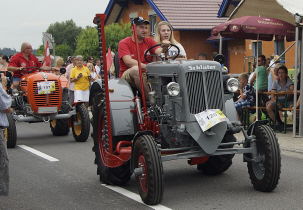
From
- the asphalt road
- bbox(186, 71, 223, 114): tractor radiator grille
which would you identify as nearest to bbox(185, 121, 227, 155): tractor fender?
bbox(186, 71, 223, 114): tractor radiator grille

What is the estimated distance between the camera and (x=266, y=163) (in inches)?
282

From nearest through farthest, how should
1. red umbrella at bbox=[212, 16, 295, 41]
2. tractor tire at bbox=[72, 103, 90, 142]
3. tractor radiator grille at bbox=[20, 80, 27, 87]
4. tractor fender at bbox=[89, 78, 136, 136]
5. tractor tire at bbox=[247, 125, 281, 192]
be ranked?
tractor tire at bbox=[247, 125, 281, 192] < tractor fender at bbox=[89, 78, 136, 136] < tractor tire at bbox=[72, 103, 90, 142] < tractor radiator grille at bbox=[20, 80, 27, 87] < red umbrella at bbox=[212, 16, 295, 41]

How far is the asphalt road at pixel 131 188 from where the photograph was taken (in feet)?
23.1

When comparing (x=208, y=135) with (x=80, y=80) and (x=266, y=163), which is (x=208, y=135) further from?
(x=80, y=80)

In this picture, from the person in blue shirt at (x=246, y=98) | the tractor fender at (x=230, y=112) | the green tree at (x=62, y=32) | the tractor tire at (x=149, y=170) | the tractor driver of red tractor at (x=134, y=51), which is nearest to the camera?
the tractor tire at (x=149, y=170)

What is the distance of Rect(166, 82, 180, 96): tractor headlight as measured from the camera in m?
7.05

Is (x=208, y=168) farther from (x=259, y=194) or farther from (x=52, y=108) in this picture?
(x=52, y=108)

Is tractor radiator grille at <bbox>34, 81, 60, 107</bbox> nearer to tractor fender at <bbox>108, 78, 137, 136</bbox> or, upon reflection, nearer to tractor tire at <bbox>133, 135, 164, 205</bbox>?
tractor fender at <bbox>108, 78, 137, 136</bbox>

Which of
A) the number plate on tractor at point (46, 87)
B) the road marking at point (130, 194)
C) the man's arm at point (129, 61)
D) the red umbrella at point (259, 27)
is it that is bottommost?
the road marking at point (130, 194)

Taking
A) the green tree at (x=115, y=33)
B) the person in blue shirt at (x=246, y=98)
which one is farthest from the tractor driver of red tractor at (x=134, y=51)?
the green tree at (x=115, y=33)

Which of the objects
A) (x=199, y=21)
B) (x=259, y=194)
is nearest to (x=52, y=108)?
(x=259, y=194)

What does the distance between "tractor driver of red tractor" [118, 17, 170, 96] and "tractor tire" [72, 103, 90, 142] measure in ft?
15.7

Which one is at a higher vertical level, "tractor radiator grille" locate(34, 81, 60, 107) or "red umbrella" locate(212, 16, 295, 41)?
"red umbrella" locate(212, 16, 295, 41)

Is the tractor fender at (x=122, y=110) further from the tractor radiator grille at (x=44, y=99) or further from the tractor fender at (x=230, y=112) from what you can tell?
the tractor radiator grille at (x=44, y=99)
